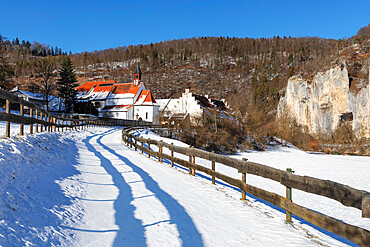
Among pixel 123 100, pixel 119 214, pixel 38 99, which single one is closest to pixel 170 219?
pixel 119 214

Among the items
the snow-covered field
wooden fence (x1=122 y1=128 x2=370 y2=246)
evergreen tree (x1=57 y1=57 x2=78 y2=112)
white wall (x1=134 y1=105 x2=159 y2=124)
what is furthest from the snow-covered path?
white wall (x1=134 y1=105 x2=159 y2=124)

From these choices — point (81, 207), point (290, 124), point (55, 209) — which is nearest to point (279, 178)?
point (81, 207)

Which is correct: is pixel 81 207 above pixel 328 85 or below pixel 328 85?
below

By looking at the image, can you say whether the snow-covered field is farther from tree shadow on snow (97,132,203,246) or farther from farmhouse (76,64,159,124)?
farmhouse (76,64,159,124)

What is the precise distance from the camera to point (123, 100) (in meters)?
73.6

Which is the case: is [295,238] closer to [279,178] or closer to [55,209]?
[279,178]

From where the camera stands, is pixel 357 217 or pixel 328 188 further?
pixel 357 217

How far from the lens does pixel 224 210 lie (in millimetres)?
5773

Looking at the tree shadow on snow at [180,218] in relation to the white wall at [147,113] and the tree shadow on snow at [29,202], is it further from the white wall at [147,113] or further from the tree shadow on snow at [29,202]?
the white wall at [147,113]

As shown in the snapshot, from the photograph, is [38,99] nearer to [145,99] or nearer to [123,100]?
[123,100]

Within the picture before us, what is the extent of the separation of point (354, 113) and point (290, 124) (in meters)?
18.2

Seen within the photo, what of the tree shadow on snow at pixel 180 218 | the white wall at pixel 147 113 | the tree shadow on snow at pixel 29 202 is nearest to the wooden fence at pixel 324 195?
the tree shadow on snow at pixel 180 218

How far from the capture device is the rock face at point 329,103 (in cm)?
6181

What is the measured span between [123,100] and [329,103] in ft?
196
